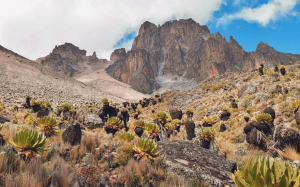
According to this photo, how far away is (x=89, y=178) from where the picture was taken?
3289 millimetres

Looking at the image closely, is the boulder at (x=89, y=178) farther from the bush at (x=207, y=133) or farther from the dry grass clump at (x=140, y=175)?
the bush at (x=207, y=133)

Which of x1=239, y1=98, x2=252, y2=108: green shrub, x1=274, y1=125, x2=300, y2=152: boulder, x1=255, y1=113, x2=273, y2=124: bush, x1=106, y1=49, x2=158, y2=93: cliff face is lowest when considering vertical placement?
x1=274, y1=125, x2=300, y2=152: boulder

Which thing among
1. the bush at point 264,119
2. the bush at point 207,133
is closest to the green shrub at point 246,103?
the bush at point 264,119

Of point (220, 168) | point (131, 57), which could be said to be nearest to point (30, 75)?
point (220, 168)

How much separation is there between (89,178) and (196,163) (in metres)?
3.10

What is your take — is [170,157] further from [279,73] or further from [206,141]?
[279,73]

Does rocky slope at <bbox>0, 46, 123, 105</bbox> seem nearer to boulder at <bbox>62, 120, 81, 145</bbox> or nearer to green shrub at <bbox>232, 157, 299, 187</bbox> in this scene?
boulder at <bbox>62, 120, 81, 145</bbox>

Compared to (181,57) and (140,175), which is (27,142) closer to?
(140,175)

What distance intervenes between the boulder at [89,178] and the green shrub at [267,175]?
241 centimetres

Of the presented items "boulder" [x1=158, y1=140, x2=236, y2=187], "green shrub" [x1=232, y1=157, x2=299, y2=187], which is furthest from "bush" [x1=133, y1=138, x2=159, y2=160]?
"green shrub" [x1=232, y1=157, x2=299, y2=187]

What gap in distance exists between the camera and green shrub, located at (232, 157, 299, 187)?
210cm

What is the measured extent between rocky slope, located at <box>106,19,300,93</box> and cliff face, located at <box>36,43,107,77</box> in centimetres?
3193

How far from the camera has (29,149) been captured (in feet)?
13.0

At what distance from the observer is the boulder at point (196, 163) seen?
14.6 ft
